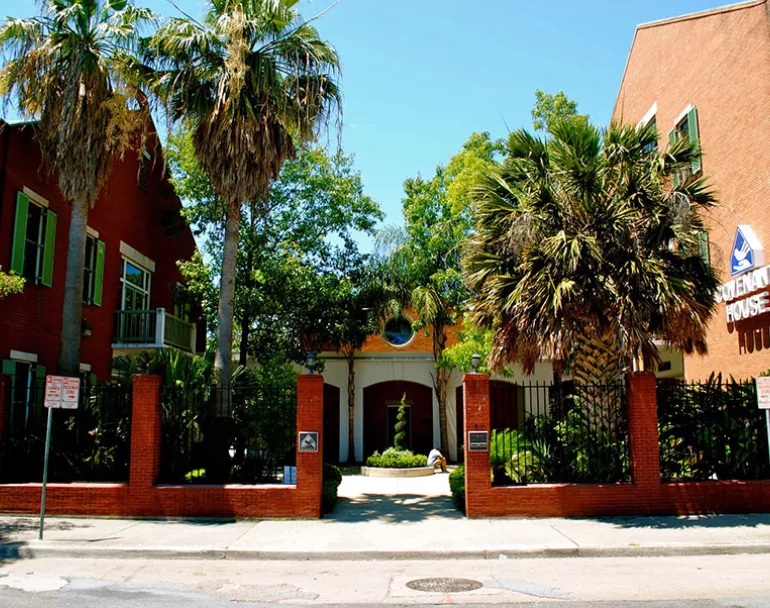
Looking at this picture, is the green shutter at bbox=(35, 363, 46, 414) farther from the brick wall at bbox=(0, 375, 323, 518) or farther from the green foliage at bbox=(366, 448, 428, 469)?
the green foliage at bbox=(366, 448, 428, 469)

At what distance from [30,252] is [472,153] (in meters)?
15.0

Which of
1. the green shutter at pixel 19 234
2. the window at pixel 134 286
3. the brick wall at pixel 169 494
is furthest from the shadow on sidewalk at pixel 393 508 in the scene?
the window at pixel 134 286

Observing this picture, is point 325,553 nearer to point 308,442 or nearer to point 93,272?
point 308,442

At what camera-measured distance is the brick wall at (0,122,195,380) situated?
16.0 m

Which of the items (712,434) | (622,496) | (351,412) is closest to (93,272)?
(351,412)

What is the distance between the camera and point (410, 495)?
16.6 m

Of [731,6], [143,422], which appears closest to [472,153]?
[731,6]

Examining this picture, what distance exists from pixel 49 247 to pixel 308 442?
9.18 meters

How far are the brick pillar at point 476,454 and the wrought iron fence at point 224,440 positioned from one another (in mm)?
3288

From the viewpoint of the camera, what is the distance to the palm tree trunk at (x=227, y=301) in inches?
591

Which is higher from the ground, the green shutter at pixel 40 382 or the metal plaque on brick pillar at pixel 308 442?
the green shutter at pixel 40 382

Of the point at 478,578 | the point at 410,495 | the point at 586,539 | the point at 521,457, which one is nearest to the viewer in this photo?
the point at 478,578

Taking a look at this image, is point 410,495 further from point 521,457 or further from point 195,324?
point 195,324

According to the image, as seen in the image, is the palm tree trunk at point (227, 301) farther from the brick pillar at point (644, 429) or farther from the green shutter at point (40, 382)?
the brick pillar at point (644, 429)
